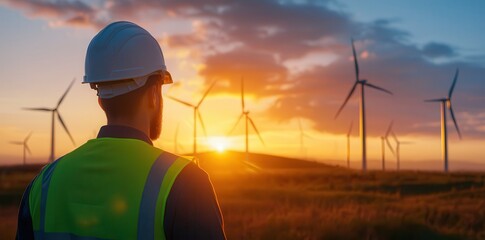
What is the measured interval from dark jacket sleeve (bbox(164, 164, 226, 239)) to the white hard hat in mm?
600

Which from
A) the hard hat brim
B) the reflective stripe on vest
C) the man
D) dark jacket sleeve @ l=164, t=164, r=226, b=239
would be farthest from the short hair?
dark jacket sleeve @ l=164, t=164, r=226, b=239

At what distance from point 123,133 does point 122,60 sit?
37 cm

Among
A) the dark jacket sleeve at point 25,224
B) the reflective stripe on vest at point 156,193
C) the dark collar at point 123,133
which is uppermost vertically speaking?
the dark collar at point 123,133

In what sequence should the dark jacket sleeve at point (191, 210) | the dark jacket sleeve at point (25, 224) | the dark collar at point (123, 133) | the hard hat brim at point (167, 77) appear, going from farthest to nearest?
the hard hat brim at point (167, 77), the dark jacket sleeve at point (25, 224), the dark collar at point (123, 133), the dark jacket sleeve at point (191, 210)

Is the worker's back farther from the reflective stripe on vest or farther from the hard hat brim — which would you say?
the hard hat brim

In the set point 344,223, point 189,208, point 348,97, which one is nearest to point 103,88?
point 189,208

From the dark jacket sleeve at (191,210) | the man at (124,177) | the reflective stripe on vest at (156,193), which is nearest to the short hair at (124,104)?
the man at (124,177)

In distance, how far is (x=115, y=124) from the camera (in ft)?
8.76

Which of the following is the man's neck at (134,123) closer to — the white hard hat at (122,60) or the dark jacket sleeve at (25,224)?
the white hard hat at (122,60)

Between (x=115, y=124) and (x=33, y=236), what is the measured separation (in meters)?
0.62

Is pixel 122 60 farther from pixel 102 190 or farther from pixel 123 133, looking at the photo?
pixel 102 190

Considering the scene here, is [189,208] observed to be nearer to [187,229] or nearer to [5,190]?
[187,229]

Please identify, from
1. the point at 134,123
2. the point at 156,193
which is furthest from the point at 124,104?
the point at 156,193

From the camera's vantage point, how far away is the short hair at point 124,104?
2.69m
